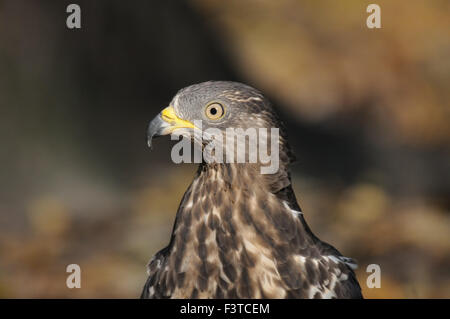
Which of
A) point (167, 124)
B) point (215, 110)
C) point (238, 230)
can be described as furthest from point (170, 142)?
point (238, 230)

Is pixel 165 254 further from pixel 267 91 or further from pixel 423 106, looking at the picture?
pixel 267 91

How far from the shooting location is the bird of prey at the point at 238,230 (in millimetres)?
3510

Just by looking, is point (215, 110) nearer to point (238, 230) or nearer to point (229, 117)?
point (229, 117)

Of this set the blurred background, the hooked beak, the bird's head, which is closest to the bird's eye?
the bird's head

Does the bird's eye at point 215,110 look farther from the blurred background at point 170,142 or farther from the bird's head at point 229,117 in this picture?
the blurred background at point 170,142

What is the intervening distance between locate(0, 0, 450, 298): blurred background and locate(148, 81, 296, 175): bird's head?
97.8 inches

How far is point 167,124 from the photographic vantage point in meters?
3.74

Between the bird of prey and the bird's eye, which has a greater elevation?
the bird's eye

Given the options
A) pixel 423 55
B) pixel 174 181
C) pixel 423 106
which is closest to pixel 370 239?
pixel 423 106

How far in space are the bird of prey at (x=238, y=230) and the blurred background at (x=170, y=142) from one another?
2.55 m

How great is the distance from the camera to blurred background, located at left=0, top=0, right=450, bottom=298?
6.23m

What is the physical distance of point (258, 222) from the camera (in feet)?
11.8

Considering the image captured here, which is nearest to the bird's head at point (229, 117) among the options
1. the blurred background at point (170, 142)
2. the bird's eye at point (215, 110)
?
the bird's eye at point (215, 110)

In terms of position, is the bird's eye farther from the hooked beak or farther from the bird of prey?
the hooked beak
